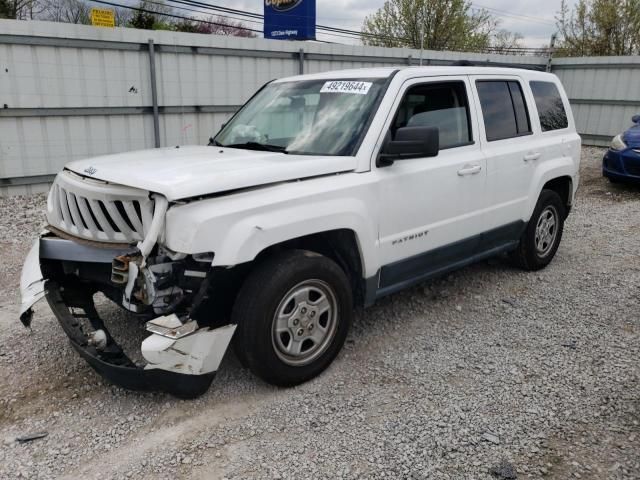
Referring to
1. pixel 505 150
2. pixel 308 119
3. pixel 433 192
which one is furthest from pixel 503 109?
pixel 308 119

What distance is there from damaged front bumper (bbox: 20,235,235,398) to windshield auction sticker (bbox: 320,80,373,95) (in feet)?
6.32

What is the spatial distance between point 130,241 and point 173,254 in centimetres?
39

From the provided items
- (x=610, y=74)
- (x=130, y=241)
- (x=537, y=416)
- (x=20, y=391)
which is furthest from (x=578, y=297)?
(x=610, y=74)

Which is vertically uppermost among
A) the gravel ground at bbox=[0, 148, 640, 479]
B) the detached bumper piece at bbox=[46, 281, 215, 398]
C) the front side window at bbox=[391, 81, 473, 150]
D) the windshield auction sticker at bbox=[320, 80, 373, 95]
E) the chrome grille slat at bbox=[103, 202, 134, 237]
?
the windshield auction sticker at bbox=[320, 80, 373, 95]

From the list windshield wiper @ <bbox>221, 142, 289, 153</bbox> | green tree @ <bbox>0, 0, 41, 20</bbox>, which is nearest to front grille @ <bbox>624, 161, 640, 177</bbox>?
windshield wiper @ <bbox>221, 142, 289, 153</bbox>

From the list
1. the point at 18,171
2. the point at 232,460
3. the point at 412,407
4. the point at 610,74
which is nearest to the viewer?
the point at 232,460

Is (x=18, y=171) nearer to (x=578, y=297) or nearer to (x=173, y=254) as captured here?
(x=173, y=254)

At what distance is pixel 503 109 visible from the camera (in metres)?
4.80

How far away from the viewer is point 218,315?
3.05m

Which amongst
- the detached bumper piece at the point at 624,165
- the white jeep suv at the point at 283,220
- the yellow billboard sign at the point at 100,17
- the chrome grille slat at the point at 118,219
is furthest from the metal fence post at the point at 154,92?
the detached bumper piece at the point at 624,165

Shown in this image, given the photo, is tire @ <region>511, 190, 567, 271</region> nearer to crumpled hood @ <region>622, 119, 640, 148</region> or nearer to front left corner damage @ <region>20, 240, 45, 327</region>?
front left corner damage @ <region>20, 240, 45, 327</region>

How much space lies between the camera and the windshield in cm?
371

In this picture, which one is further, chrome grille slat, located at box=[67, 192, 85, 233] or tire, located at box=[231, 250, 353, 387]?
chrome grille slat, located at box=[67, 192, 85, 233]

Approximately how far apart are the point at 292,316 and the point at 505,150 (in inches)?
100
